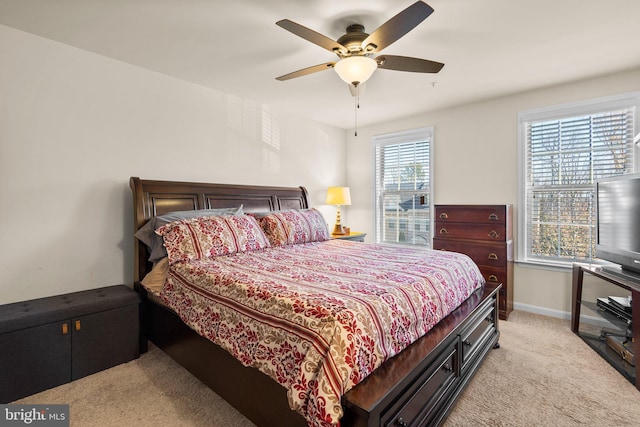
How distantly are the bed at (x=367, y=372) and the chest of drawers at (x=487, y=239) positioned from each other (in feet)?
2.76

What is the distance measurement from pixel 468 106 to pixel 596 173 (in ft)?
5.03

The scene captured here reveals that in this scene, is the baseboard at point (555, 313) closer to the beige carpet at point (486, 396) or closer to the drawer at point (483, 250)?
the drawer at point (483, 250)

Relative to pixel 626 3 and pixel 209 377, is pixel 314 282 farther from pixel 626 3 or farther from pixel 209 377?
pixel 626 3

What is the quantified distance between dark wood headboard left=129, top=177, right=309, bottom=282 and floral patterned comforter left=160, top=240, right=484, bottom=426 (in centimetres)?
69

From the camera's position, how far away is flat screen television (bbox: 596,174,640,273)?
2.37 meters

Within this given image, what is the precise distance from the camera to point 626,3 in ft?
6.24

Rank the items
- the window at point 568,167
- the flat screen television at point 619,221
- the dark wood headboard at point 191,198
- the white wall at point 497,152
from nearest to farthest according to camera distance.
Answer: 1. the flat screen television at point 619,221
2. the dark wood headboard at point 191,198
3. the window at point 568,167
4. the white wall at point 497,152

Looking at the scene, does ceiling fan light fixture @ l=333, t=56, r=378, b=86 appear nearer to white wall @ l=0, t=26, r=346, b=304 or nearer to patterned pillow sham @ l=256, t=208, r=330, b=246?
patterned pillow sham @ l=256, t=208, r=330, b=246

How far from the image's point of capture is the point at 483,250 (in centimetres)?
333

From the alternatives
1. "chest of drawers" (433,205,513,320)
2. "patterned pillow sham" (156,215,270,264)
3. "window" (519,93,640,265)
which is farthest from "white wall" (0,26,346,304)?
"window" (519,93,640,265)

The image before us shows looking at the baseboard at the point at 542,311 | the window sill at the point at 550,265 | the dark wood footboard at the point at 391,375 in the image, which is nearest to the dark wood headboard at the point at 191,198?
the dark wood footboard at the point at 391,375

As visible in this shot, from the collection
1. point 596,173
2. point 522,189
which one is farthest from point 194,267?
point 596,173

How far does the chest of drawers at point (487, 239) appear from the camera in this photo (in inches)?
126

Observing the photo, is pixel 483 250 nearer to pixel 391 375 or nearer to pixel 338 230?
pixel 338 230
